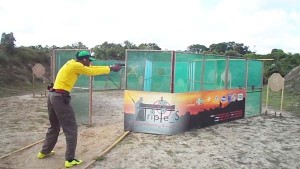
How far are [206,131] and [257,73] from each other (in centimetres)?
451

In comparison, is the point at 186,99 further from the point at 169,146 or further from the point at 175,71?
the point at 169,146

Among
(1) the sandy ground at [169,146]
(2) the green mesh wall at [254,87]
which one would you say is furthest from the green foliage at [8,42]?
(2) the green mesh wall at [254,87]

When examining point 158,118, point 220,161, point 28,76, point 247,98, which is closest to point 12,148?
point 158,118

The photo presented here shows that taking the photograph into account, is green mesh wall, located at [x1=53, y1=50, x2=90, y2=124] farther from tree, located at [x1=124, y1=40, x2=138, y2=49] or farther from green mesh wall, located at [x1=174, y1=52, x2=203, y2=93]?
tree, located at [x1=124, y1=40, x2=138, y2=49]

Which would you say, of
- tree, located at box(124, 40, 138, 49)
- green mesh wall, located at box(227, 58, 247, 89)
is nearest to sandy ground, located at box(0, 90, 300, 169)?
green mesh wall, located at box(227, 58, 247, 89)

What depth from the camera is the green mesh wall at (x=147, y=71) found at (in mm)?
9172

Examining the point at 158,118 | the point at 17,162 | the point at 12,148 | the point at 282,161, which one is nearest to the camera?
the point at 17,162

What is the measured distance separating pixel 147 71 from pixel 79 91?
2262 mm

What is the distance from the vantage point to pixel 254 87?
13.4 m

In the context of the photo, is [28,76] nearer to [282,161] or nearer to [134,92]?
[134,92]

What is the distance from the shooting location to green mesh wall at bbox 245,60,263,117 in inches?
512

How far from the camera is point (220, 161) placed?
7.37 m

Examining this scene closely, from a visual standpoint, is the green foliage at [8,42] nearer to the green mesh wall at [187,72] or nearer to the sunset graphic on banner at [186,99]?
the sunset graphic on banner at [186,99]

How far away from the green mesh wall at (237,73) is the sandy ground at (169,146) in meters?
1.39
